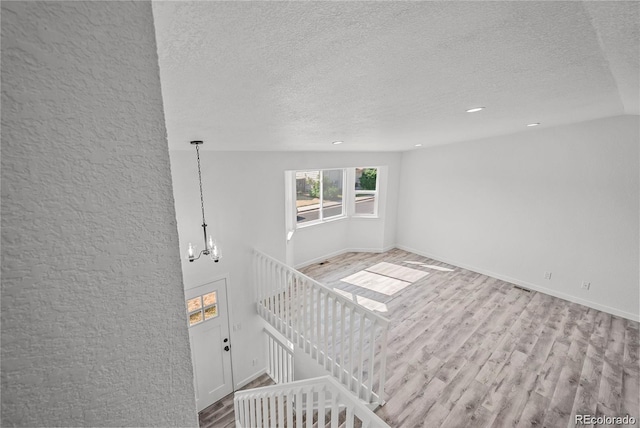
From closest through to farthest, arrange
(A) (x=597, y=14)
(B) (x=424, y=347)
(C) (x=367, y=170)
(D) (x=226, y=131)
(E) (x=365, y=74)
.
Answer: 1. (A) (x=597, y=14)
2. (E) (x=365, y=74)
3. (D) (x=226, y=131)
4. (B) (x=424, y=347)
5. (C) (x=367, y=170)

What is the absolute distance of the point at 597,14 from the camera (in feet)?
3.34

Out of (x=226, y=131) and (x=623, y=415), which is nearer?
(x=226, y=131)

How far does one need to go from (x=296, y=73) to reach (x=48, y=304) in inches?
43.7

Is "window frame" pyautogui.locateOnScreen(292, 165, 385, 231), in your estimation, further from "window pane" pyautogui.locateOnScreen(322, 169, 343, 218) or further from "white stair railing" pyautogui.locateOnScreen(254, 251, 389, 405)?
"white stair railing" pyautogui.locateOnScreen(254, 251, 389, 405)

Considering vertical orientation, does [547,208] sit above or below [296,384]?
above

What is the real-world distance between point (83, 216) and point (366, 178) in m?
6.92

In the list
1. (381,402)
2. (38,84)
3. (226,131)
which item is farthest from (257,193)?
(38,84)

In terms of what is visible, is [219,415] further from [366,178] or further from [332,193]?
[366,178]

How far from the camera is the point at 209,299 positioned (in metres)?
3.85

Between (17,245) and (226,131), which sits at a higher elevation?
(226,131)

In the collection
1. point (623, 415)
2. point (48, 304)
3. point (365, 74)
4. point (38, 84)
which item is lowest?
point (623, 415)

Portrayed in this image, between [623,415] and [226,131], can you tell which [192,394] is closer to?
[226,131]

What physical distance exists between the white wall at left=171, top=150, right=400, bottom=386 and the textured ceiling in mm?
1684

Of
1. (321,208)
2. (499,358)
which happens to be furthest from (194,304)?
(499,358)
